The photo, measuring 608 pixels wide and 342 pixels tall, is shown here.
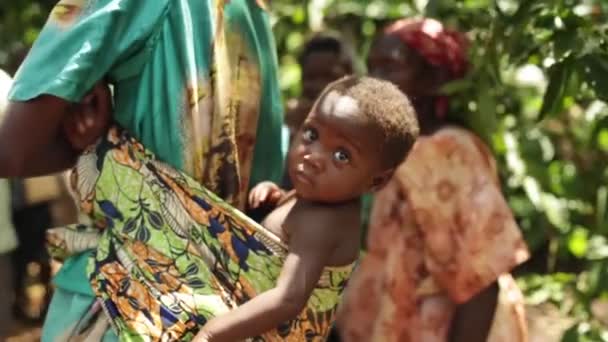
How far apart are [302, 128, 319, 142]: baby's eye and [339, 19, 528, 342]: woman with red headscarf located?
1.15 m

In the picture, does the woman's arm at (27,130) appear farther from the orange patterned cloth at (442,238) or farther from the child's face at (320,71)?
the child's face at (320,71)

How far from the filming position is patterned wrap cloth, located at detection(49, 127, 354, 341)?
2373mm

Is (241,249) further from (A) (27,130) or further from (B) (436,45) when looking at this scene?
(B) (436,45)

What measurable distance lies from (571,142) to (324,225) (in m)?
2.66

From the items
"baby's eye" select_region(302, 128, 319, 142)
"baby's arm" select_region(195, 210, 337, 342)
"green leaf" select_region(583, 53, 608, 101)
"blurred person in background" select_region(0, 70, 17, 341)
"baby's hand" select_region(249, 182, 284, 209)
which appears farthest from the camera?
"blurred person in background" select_region(0, 70, 17, 341)

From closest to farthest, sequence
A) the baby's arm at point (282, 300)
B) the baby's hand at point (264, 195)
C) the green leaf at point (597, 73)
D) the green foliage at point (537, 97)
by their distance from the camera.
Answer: the baby's arm at point (282, 300) < the baby's hand at point (264, 195) < the green leaf at point (597, 73) < the green foliage at point (537, 97)

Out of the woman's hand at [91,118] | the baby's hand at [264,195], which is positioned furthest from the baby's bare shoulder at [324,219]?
the woman's hand at [91,118]

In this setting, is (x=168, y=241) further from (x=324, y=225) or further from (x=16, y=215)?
(x=16, y=215)

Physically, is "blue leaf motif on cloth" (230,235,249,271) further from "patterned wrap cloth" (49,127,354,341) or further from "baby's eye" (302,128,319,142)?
"baby's eye" (302,128,319,142)

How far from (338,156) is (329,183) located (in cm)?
5

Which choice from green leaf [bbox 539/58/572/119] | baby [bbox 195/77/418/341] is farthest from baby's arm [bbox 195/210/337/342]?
green leaf [bbox 539/58/572/119]

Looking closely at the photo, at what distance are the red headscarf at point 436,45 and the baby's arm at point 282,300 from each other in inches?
52.9

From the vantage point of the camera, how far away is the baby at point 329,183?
2.30 metres

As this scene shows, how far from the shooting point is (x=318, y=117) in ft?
7.82
